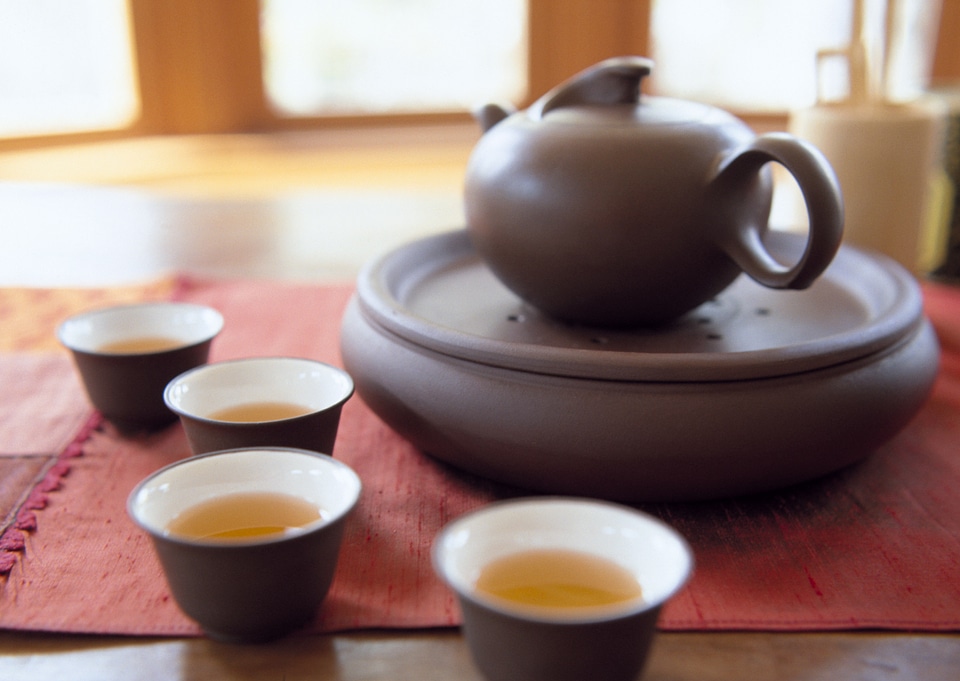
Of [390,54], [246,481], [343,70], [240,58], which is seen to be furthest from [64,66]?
[246,481]

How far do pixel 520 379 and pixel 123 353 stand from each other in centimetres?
31

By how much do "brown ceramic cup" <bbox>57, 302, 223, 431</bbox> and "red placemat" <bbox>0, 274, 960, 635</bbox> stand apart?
27 mm

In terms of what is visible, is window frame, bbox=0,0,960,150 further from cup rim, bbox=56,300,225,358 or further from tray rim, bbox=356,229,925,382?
tray rim, bbox=356,229,925,382

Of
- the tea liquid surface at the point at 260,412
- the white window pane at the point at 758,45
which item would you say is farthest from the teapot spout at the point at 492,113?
the white window pane at the point at 758,45

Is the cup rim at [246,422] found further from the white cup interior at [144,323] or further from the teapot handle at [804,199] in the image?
the teapot handle at [804,199]

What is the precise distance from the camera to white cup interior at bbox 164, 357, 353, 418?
0.61m

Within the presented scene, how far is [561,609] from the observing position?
41 cm

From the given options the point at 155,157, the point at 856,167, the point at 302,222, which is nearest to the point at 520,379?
the point at 856,167

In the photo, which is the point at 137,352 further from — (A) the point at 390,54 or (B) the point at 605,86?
(A) the point at 390,54

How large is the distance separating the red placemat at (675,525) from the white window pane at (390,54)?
1.94 meters

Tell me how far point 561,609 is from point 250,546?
0.46ft

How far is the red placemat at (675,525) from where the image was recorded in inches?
19.1

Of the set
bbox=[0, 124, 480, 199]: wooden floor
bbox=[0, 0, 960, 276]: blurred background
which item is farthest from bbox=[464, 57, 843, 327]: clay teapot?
bbox=[0, 0, 960, 276]: blurred background

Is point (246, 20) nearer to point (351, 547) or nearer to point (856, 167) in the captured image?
point (856, 167)
